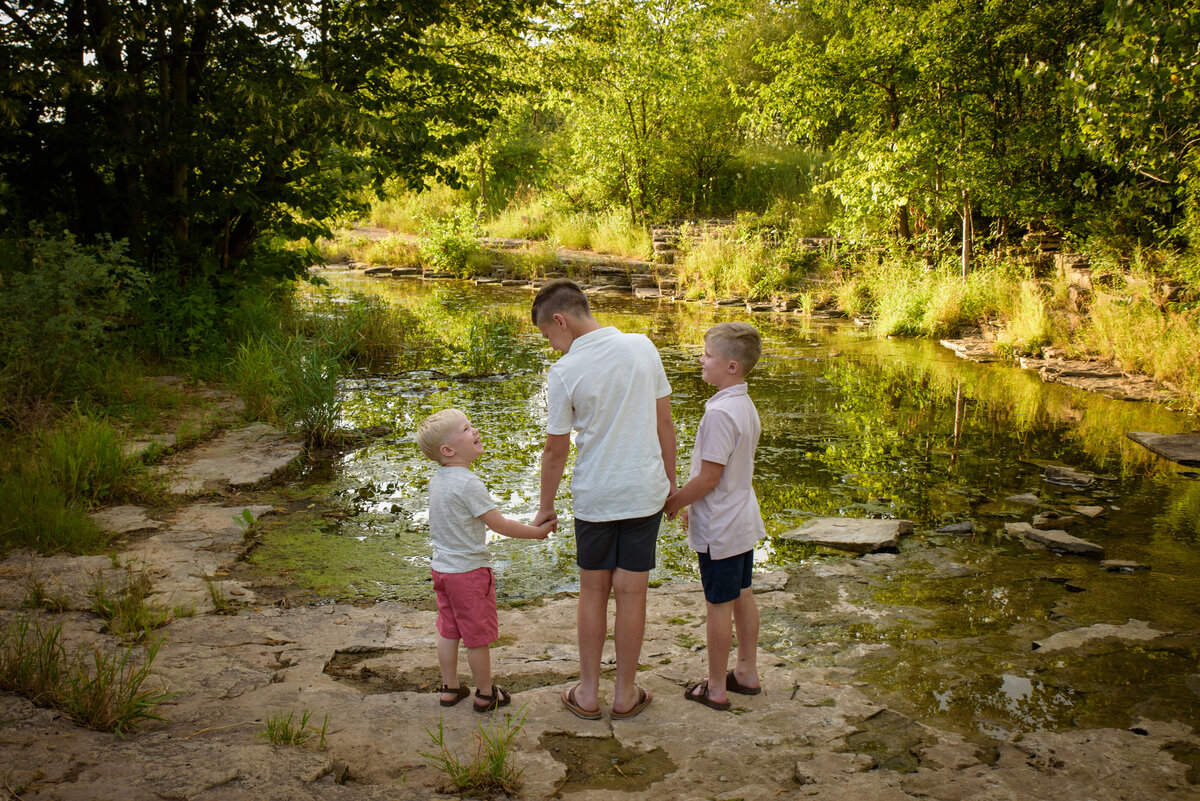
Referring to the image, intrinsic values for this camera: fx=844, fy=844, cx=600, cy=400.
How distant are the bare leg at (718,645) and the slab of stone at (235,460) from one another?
4.27 m

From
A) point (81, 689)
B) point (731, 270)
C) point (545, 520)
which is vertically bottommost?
point (81, 689)

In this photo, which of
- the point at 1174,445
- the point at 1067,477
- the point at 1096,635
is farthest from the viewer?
the point at 1174,445

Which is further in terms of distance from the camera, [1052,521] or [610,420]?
[1052,521]

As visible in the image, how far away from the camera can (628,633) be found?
3.32 meters

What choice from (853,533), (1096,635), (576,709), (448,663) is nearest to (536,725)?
(576,709)

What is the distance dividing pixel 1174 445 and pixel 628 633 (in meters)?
6.95

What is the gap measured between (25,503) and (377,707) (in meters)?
3.00

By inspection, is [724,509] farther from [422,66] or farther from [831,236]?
[831,236]

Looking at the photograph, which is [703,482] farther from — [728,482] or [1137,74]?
[1137,74]

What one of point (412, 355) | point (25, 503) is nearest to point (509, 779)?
point (25, 503)

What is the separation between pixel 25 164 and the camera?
30.2ft

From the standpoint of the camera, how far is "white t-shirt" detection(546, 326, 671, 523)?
3.26 meters

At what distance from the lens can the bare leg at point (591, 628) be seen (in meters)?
3.32

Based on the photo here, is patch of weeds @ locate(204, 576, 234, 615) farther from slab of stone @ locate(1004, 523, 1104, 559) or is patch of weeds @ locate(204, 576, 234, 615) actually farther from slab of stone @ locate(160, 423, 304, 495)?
slab of stone @ locate(1004, 523, 1104, 559)
